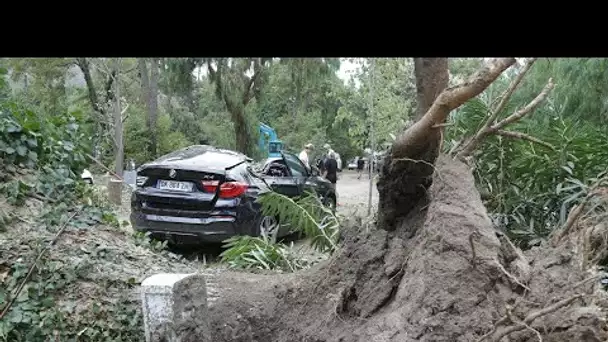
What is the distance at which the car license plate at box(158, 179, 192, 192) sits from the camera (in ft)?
25.0

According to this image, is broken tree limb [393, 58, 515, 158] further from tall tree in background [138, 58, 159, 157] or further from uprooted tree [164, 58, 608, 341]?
tall tree in background [138, 58, 159, 157]

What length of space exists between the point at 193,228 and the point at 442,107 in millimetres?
4563

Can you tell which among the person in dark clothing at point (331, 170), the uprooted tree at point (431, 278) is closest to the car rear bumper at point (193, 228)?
the uprooted tree at point (431, 278)

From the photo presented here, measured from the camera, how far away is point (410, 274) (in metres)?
3.39

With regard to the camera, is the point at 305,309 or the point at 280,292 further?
the point at 280,292

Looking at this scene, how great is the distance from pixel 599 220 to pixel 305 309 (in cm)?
199

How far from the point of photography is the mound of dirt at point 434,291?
2.71 metres

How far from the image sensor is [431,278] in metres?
3.08

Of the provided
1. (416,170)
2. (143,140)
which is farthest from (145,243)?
(143,140)

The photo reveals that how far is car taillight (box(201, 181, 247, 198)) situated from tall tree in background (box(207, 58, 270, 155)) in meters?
12.3

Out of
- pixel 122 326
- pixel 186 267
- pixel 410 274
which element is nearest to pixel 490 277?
pixel 410 274
